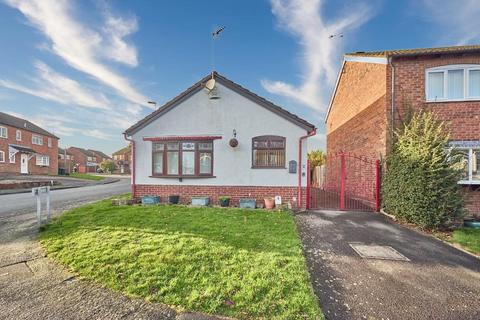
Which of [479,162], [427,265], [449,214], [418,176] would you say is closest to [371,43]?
[479,162]

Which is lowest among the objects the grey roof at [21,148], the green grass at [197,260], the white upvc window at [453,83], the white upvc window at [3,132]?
the green grass at [197,260]

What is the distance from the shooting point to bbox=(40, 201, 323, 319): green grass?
3163 millimetres

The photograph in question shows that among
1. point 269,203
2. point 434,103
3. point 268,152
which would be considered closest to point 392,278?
point 269,203

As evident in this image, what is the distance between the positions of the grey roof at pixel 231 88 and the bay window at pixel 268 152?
42.0 inches

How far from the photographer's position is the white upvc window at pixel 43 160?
37125 mm

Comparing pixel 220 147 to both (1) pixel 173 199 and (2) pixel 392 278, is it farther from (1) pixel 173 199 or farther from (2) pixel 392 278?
(2) pixel 392 278

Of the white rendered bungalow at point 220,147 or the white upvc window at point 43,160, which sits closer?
the white rendered bungalow at point 220,147

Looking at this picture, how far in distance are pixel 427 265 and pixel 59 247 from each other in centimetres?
829

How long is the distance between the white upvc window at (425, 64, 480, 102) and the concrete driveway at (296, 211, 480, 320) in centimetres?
592

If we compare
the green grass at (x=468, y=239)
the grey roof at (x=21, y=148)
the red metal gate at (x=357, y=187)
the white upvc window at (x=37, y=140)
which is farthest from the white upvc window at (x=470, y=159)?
the white upvc window at (x=37, y=140)

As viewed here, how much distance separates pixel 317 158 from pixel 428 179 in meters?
16.0

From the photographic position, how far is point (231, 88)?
10195 mm

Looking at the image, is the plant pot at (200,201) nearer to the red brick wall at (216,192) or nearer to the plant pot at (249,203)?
the red brick wall at (216,192)

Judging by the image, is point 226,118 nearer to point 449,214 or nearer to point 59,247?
point 59,247
